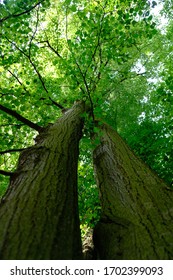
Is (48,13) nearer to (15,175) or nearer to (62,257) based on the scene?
(15,175)

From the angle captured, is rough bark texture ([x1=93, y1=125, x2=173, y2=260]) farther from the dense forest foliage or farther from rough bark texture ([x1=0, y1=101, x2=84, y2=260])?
the dense forest foliage

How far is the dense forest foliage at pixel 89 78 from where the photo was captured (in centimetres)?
574

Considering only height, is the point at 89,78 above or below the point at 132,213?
above

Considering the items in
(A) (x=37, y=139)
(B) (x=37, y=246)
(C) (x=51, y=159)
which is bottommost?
(B) (x=37, y=246)

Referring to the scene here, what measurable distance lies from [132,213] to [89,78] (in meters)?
4.41

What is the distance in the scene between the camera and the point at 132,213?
2889mm

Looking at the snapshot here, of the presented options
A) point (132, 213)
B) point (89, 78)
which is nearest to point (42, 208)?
point (132, 213)

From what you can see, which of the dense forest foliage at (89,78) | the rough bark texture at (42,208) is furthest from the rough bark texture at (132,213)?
the dense forest foliage at (89,78)

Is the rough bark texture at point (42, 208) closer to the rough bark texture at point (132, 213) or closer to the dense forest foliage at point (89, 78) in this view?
the rough bark texture at point (132, 213)

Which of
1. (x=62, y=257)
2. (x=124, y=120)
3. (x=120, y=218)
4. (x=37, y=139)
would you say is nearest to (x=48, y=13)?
(x=124, y=120)

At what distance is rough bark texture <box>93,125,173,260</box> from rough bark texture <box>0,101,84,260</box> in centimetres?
49

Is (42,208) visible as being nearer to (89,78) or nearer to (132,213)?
(132,213)

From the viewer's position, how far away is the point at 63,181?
2.88 m
